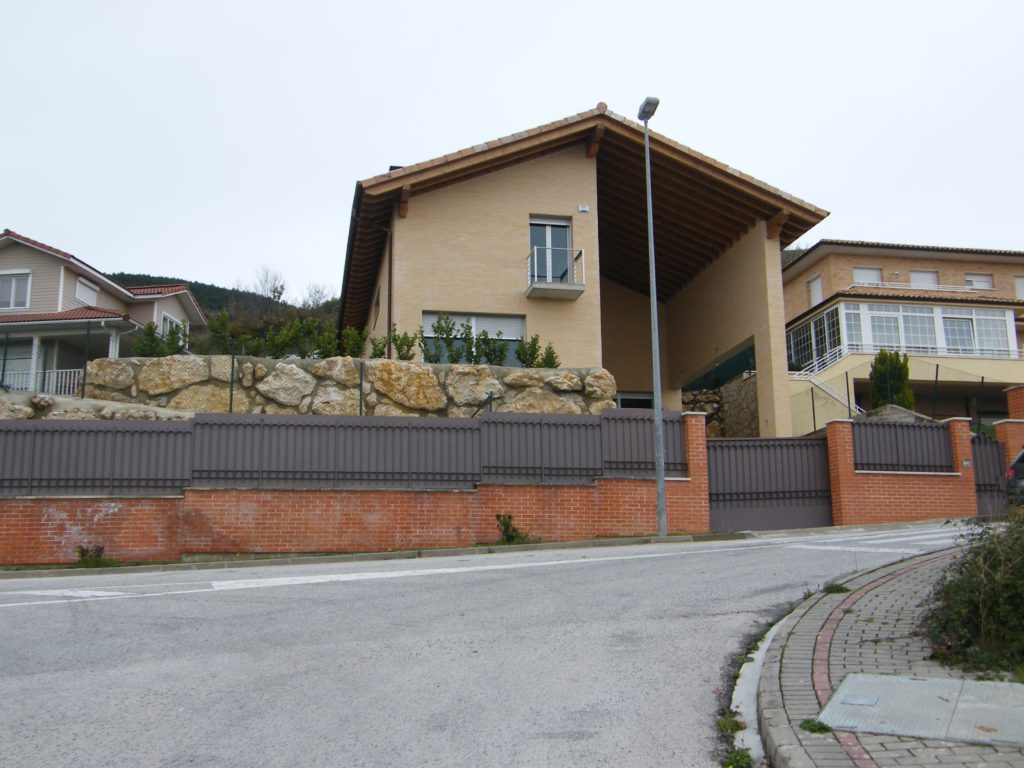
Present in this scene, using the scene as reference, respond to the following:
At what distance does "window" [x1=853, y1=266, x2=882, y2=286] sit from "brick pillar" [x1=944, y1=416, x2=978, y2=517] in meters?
19.9

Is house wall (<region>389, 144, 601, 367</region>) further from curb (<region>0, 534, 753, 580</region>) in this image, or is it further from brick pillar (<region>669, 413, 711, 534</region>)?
curb (<region>0, 534, 753, 580</region>)

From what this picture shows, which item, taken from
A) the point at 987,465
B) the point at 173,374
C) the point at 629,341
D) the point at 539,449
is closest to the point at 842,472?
the point at 987,465

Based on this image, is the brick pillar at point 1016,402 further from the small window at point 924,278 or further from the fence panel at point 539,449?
the small window at point 924,278

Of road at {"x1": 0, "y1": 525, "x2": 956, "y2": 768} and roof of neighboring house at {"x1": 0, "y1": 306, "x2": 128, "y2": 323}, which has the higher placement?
roof of neighboring house at {"x1": 0, "y1": 306, "x2": 128, "y2": 323}

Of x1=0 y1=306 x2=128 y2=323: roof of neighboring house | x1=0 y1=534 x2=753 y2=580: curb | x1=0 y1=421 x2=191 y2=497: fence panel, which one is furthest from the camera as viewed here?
x1=0 y1=306 x2=128 y2=323: roof of neighboring house

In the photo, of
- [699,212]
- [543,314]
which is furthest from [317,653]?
[699,212]

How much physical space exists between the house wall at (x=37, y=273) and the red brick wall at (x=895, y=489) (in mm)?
26403

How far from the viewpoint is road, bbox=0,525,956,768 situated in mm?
5633

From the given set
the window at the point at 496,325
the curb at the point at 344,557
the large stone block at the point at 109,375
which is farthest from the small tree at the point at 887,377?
the large stone block at the point at 109,375

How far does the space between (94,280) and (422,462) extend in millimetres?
22872

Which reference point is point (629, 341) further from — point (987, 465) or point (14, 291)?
point (14, 291)

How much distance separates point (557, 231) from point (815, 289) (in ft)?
60.0

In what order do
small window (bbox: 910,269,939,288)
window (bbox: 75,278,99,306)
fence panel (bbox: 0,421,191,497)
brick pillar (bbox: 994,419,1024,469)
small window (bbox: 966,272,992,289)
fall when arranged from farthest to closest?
small window (bbox: 966,272,992,289)
small window (bbox: 910,269,939,288)
window (bbox: 75,278,99,306)
brick pillar (bbox: 994,419,1024,469)
fence panel (bbox: 0,421,191,497)

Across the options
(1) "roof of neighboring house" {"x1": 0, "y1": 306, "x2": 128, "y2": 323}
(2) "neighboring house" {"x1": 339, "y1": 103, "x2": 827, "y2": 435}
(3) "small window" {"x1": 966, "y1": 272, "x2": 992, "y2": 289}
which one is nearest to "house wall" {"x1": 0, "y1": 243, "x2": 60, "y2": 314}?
A: (1) "roof of neighboring house" {"x1": 0, "y1": 306, "x2": 128, "y2": 323}
